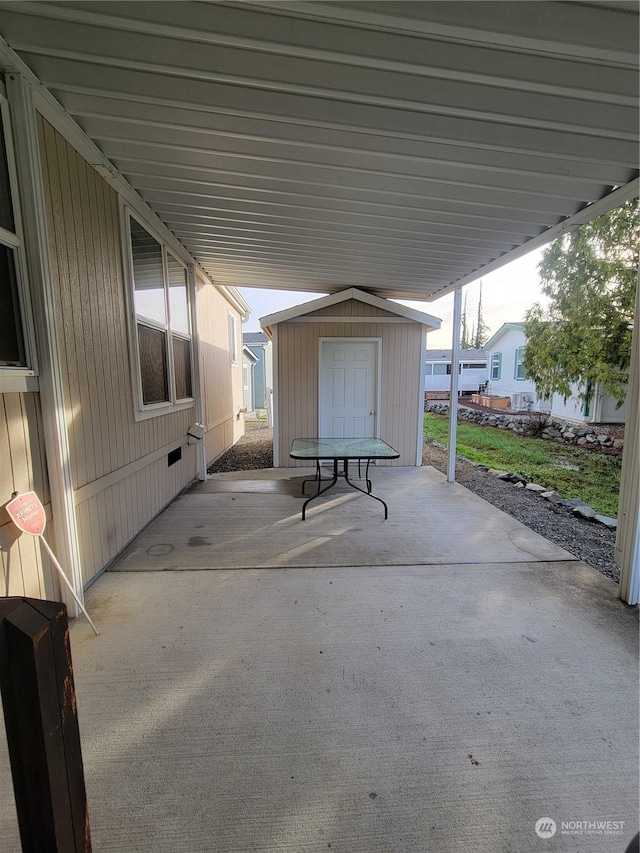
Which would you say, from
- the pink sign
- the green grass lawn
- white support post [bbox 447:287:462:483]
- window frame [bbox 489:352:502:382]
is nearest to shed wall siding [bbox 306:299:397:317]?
white support post [bbox 447:287:462:483]

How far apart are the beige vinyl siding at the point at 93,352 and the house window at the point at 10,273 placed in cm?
22

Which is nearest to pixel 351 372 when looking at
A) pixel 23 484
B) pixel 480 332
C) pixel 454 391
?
pixel 454 391

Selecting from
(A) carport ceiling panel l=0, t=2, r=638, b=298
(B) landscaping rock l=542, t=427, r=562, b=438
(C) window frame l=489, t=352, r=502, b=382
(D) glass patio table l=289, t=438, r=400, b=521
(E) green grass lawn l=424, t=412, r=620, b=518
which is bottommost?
(E) green grass lawn l=424, t=412, r=620, b=518

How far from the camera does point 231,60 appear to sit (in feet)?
5.82

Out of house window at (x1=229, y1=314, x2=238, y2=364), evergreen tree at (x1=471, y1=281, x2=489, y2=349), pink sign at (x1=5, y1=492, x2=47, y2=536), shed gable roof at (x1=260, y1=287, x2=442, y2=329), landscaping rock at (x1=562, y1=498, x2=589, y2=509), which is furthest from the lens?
evergreen tree at (x1=471, y1=281, x2=489, y2=349)

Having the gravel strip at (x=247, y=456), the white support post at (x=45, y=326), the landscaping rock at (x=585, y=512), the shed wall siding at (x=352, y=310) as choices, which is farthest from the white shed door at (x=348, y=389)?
the white support post at (x=45, y=326)

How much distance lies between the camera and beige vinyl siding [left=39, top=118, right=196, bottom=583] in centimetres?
226

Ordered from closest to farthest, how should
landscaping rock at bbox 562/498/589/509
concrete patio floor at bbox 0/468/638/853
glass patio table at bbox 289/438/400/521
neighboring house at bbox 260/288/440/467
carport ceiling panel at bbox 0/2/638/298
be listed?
concrete patio floor at bbox 0/468/638/853, carport ceiling panel at bbox 0/2/638/298, glass patio table at bbox 289/438/400/521, landscaping rock at bbox 562/498/589/509, neighboring house at bbox 260/288/440/467

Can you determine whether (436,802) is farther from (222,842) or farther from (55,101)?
(55,101)

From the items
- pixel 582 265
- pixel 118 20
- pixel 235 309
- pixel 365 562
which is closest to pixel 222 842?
pixel 365 562

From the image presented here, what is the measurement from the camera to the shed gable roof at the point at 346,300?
579 centimetres

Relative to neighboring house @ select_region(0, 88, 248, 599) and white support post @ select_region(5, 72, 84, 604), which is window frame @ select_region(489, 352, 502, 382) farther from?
white support post @ select_region(5, 72, 84, 604)

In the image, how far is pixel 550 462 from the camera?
6.91 metres

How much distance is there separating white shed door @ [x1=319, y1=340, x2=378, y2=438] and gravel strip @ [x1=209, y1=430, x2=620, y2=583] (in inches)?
54.9
